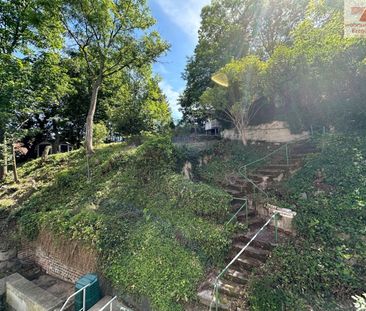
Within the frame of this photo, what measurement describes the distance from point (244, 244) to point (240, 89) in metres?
7.06

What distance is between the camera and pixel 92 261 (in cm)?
462

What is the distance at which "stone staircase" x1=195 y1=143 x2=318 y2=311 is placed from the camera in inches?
137

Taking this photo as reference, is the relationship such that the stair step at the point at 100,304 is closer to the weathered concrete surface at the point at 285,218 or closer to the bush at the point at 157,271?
the bush at the point at 157,271

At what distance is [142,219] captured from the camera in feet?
17.6

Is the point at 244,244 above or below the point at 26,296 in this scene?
above

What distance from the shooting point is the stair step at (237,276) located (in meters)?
3.72

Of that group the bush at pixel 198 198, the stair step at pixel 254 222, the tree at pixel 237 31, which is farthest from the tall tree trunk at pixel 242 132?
the stair step at pixel 254 222

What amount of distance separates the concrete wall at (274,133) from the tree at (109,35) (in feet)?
24.3

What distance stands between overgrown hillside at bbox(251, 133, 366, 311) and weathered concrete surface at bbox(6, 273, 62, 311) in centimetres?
430

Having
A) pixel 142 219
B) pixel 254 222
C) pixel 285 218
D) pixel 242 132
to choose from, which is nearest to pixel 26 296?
pixel 142 219

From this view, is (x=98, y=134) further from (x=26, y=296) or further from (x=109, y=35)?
(x=26, y=296)

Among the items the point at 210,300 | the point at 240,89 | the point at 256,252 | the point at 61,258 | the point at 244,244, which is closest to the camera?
the point at 210,300

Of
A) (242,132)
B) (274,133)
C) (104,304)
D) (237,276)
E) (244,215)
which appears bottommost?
(104,304)

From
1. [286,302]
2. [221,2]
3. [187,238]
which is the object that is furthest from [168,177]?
[221,2]
